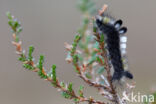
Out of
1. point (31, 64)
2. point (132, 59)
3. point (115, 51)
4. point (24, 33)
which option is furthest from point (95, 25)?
point (24, 33)

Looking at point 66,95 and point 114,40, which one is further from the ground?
point 114,40

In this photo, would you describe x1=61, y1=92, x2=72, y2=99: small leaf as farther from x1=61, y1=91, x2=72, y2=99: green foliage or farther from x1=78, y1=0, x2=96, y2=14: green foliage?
x1=78, y1=0, x2=96, y2=14: green foliage

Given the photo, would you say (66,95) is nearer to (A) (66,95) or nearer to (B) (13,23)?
(A) (66,95)

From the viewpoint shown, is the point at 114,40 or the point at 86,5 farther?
the point at 86,5

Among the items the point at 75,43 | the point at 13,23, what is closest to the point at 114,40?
the point at 75,43

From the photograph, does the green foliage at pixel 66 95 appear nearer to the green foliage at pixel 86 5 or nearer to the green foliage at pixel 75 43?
the green foliage at pixel 75 43

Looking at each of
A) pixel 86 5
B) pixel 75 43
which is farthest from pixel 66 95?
pixel 86 5

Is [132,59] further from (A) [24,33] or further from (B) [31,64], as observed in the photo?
(B) [31,64]

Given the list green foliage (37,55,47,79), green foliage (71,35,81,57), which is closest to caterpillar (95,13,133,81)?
green foliage (71,35,81,57)

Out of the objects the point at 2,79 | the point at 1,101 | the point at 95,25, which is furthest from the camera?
the point at 2,79
